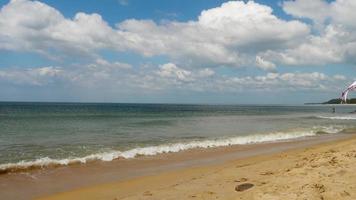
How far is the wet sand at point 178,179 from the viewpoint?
8.30 m

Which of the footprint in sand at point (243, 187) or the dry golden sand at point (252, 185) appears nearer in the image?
the dry golden sand at point (252, 185)

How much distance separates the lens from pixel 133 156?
57.1 ft

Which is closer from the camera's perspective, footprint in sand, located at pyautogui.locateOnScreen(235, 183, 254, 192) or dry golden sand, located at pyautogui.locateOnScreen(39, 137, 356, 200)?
dry golden sand, located at pyautogui.locateOnScreen(39, 137, 356, 200)

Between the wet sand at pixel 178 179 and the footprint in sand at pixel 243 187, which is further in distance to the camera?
the footprint in sand at pixel 243 187

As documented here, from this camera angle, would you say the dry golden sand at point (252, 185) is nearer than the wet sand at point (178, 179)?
Yes

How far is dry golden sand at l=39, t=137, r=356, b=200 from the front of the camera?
750 centimetres

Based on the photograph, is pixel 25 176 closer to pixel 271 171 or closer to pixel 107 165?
pixel 107 165

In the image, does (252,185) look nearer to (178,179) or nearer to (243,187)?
(243,187)

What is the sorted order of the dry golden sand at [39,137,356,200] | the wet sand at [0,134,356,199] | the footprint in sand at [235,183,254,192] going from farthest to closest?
the footprint in sand at [235,183,254,192] → the wet sand at [0,134,356,199] → the dry golden sand at [39,137,356,200]

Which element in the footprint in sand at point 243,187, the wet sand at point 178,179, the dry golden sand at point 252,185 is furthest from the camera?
the footprint in sand at point 243,187

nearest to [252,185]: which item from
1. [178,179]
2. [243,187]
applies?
[243,187]

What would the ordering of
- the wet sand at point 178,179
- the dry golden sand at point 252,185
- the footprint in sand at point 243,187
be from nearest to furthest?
the dry golden sand at point 252,185 < the wet sand at point 178,179 < the footprint in sand at point 243,187

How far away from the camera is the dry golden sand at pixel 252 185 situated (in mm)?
7500

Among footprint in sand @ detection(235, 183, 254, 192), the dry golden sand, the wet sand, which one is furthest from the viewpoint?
footprint in sand @ detection(235, 183, 254, 192)
